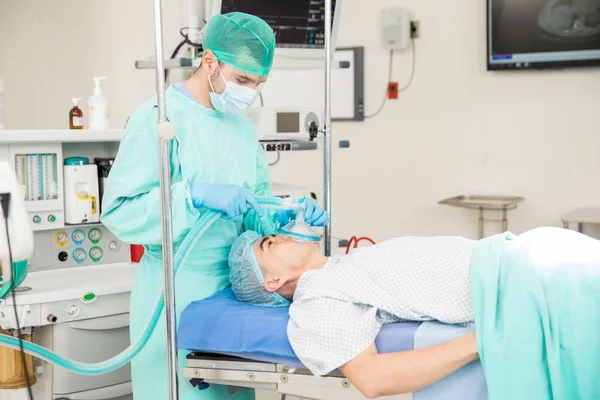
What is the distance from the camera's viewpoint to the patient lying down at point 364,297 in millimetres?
1433

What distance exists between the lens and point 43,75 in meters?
4.09

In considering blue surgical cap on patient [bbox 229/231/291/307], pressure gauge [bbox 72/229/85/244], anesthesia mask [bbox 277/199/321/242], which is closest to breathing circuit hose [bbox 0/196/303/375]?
blue surgical cap on patient [bbox 229/231/291/307]

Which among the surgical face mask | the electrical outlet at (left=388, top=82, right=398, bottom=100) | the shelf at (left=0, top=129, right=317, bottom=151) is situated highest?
the electrical outlet at (left=388, top=82, right=398, bottom=100)

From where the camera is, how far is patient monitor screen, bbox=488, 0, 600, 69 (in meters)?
3.50

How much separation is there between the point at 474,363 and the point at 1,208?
3.31 ft

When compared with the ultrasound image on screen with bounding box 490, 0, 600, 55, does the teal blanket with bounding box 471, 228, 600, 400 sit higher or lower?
Answer: lower

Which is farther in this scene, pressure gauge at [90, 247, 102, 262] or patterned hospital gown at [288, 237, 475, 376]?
pressure gauge at [90, 247, 102, 262]

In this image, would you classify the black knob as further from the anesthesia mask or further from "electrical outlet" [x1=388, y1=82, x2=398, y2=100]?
"electrical outlet" [x1=388, y1=82, x2=398, y2=100]

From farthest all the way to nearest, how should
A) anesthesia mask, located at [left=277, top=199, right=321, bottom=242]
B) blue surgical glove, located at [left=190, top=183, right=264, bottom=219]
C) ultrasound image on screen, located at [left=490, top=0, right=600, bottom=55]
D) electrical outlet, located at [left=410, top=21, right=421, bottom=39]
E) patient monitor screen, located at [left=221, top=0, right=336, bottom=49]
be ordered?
electrical outlet, located at [left=410, top=21, right=421, bottom=39], ultrasound image on screen, located at [left=490, top=0, right=600, bottom=55], patient monitor screen, located at [left=221, top=0, right=336, bottom=49], anesthesia mask, located at [left=277, top=199, right=321, bottom=242], blue surgical glove, located at [left=190, top=183, right=264, bottom=219]

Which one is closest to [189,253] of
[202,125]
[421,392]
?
[202,125]

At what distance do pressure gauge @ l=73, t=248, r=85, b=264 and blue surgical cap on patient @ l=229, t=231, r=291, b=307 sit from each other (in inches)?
29.7

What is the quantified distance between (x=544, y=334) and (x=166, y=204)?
794mm

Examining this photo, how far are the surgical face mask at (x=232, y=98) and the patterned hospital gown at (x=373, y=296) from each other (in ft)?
1.49

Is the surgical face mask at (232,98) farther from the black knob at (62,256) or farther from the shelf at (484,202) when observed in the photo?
the shelf at (484,202)
